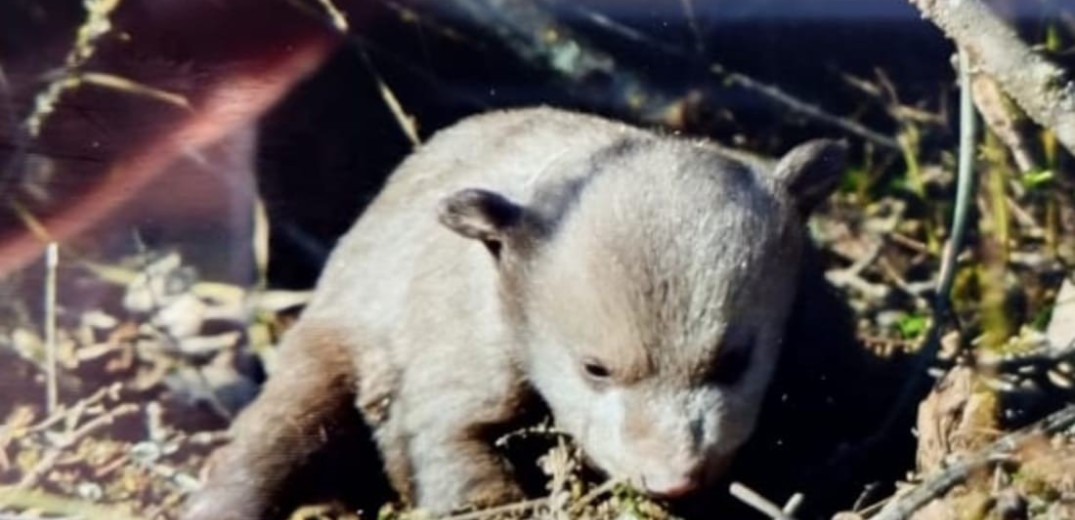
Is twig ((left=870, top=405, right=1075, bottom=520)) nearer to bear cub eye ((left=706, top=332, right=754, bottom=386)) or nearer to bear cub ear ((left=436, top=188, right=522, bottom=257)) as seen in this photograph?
bear cub eye ((left=706, top=332, right=754, bottom=386))

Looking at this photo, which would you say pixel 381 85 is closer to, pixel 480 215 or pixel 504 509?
pixel 480 215

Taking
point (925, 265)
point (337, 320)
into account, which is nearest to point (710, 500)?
point (337, 320)

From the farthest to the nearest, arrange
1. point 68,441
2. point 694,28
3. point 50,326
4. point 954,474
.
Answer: point 694,28, point 50,326, point 68,441, point 954,474

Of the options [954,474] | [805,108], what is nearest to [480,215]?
[954,474]

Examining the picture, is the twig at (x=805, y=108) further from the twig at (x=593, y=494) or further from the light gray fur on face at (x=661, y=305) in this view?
the twig at (x=593, y=494)

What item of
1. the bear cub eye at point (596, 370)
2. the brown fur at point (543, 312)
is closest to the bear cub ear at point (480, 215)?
the brown fur at point (543, 312)

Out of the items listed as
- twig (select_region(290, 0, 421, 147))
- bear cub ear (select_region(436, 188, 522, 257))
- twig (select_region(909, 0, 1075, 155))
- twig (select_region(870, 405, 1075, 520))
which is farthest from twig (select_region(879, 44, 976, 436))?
twig (select_region(290, 0, 421, 147))

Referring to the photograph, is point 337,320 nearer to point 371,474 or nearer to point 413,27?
point 371,474
